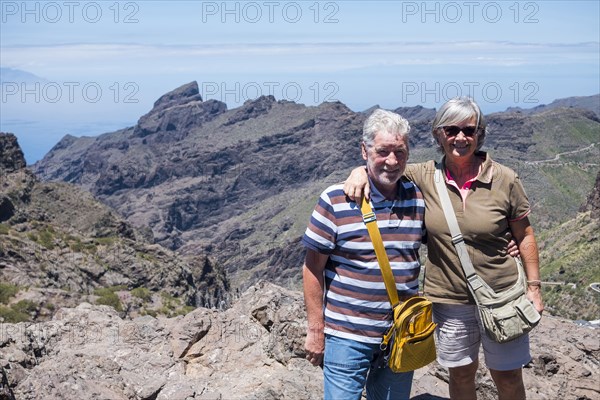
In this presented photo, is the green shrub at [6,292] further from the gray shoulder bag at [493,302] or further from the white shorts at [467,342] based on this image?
the gray shoulder bag at [493,302]

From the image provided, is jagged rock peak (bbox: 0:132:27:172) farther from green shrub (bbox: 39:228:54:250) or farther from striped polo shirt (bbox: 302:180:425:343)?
striped polo shirt (bbox: 302:180:425:343)

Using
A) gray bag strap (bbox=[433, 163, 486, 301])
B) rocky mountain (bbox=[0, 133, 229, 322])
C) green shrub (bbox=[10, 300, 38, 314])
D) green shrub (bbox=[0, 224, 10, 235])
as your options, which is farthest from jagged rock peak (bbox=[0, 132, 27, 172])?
gray bag strap (bbox=[433, 163, 486, 301])

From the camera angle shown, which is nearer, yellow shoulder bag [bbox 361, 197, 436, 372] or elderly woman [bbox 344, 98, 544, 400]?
yellow shoulder bag [bbox 361, 197, 436, 372]

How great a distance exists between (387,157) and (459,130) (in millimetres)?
919

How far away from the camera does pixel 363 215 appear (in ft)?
18.2

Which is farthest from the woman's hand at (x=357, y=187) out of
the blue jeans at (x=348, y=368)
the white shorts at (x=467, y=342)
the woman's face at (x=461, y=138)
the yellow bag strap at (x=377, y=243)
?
the white shorts at (x=467, y=342)

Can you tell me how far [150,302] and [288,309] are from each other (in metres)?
32.9

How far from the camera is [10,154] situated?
6775 cm

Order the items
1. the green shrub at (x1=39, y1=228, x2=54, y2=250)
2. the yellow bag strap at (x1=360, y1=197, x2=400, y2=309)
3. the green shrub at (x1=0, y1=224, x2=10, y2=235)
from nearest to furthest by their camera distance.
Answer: the yellow bag strap at (x1=360, y1=197, x2=400, y2=309) → the green shrub at (x1=0, y1=224, x2=10, y2=235) → the green shrub at (x1=39, y1=228, x2=54, y2=250)

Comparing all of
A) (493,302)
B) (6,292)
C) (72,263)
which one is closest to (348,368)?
(493,302)

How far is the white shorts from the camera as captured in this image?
632 cm

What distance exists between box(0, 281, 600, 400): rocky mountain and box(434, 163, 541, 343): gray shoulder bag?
2617mm

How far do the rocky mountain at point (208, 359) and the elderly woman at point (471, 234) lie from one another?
2.25 m

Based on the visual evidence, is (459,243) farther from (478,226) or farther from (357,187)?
(357,187)
